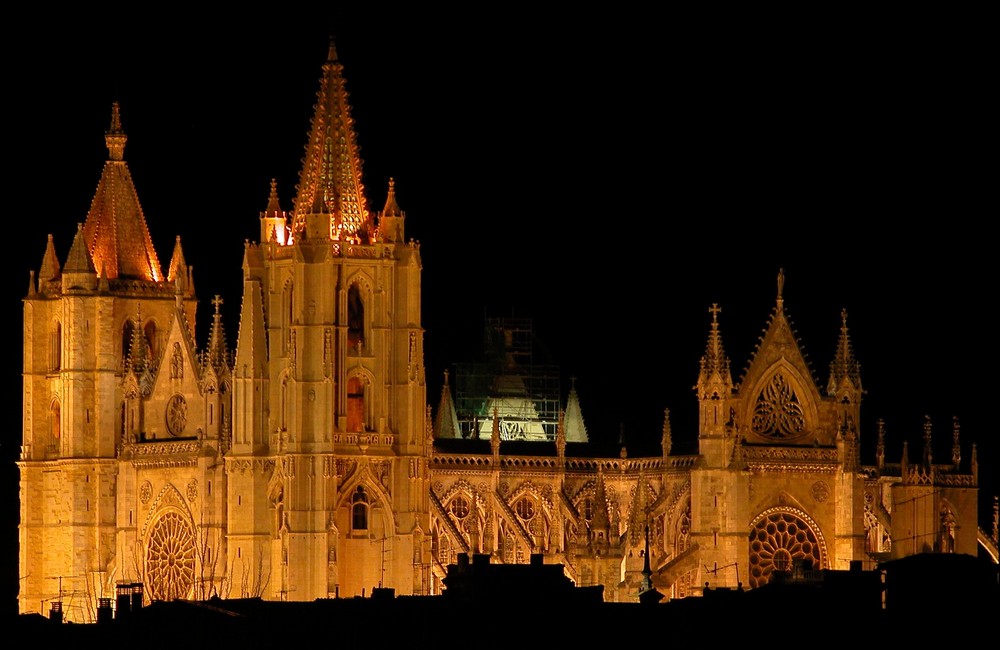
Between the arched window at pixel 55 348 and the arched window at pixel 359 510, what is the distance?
12.6m

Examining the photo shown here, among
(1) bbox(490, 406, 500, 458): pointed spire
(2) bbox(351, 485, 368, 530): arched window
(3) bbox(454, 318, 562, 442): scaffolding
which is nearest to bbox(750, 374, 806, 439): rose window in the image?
(1) bbox(490, 406, 500, 458): pointed spire

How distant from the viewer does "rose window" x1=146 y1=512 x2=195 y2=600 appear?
136 metres

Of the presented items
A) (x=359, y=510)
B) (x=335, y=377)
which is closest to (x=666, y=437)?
(x=359, y=510)

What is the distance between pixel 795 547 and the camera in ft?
440

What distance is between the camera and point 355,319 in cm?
13412

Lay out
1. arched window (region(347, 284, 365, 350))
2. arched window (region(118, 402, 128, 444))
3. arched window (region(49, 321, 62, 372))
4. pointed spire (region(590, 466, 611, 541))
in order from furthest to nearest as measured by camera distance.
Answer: arched window (region(49, 321, 62, 372)), arched window (region(118, 402, 128, 444)), arched window (region(347, 284, 365, 350)), pointed spire (region(590, 466, 611, 541))

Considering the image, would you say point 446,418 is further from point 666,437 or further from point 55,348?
point 55,348

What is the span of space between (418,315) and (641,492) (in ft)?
26.9

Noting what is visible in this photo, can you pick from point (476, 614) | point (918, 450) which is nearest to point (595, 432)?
point (918, 450)

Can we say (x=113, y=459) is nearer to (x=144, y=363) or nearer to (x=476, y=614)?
(x=144, y=363)

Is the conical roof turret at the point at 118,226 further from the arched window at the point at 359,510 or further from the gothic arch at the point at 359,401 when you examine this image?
the arched window at the point at 359,510

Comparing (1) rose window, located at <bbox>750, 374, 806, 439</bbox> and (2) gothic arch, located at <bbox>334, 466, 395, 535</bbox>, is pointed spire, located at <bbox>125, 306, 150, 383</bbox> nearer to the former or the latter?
(2) gothic arch, located at <bbox>334, 466, 395, 535</bbox>

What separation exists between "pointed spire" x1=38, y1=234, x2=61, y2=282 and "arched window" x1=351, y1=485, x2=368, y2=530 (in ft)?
45.3

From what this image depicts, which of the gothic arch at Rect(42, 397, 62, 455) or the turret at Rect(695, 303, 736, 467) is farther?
the gothic arch at Rect(42, 397, 62, 455)
